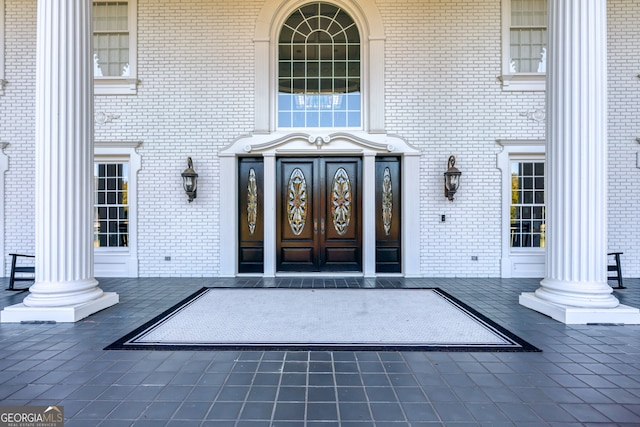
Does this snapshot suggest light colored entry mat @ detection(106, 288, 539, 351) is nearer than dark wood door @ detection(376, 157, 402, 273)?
Yes

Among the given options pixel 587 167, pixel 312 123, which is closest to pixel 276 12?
pixel 312 123

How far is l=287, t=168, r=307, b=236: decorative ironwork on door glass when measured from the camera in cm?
741

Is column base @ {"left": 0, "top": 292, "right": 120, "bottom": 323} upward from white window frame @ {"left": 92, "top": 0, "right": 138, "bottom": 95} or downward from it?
downward

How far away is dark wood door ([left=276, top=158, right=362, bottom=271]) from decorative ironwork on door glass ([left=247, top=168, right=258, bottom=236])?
1.75 feet

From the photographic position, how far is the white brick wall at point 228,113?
718 cm

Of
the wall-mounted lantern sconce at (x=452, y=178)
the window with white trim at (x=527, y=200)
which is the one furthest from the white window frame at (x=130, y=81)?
the window with white trim at (x=527, y=200)

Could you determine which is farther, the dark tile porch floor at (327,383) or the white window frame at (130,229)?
the white window frame at (130,229)

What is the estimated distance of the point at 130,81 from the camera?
7172mm

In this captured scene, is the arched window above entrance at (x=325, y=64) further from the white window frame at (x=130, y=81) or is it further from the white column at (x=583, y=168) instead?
the white column at (x=583, y=168)

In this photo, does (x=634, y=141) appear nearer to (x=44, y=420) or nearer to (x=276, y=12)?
(x=276, y=12)

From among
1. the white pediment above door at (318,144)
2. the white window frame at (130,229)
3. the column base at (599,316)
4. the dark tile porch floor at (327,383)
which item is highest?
the white pediment above door at (318,144)

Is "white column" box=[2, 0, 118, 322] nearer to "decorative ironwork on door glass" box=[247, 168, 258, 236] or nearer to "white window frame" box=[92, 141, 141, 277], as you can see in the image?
"white window frame" box=[92, 141, 141, 277]

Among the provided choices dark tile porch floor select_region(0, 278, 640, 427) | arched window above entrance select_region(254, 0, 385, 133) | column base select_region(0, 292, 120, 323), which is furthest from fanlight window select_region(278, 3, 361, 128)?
dark tile porch floor select_region(0, 278, 640, 427)

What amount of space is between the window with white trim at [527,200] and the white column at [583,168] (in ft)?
9.75
